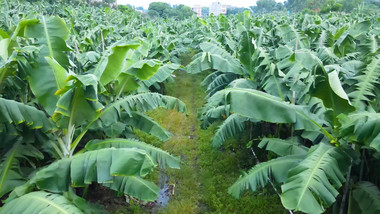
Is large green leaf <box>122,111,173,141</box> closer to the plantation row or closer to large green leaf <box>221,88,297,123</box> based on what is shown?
the plantation row

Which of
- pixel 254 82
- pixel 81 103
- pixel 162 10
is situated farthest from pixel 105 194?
pixel 162 10

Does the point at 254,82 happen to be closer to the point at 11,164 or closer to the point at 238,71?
the point at 238,71

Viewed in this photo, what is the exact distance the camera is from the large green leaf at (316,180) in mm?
2582

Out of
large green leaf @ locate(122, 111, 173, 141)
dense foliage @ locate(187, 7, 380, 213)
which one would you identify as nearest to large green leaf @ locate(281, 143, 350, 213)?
dense foliage @ locate(187, 7, 380, 213)

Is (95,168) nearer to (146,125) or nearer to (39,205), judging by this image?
(39,205)

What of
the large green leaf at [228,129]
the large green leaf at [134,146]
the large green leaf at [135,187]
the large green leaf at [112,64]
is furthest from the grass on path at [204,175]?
the large green leaf at [112,64]

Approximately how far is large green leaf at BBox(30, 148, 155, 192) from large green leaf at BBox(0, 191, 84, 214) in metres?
0.21

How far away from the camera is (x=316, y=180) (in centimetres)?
278

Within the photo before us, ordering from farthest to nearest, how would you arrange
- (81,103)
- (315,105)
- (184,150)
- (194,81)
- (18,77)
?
1. (194,81)
2. (184,150)
3. (315,105)
4. (18,77)
5. (81,103)

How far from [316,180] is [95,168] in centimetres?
233

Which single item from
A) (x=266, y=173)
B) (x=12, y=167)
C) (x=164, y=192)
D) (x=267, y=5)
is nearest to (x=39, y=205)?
(x=12, y=167)

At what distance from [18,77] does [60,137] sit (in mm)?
1045

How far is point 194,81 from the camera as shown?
14352 millimetres

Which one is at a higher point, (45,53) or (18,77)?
(45,53)
